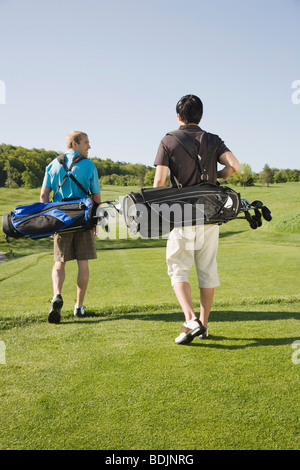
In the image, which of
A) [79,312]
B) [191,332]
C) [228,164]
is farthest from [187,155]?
[79,312]

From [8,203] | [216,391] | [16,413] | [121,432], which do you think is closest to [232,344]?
[216,391]

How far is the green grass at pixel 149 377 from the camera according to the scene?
2010mm

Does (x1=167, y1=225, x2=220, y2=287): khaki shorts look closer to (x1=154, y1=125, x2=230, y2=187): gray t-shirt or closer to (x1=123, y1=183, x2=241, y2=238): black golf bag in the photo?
(x1=123, y1=183, x2=241, y2=238): black golf bag

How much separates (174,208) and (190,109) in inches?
32.8

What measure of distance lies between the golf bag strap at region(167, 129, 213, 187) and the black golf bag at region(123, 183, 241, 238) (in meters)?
0.11

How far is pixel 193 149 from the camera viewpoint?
3336 mm

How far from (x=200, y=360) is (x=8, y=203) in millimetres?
36443

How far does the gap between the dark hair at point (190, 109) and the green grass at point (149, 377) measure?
5.84 ft

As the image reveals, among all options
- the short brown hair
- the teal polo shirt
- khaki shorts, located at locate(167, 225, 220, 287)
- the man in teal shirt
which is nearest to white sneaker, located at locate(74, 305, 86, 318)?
the man in teal shirt

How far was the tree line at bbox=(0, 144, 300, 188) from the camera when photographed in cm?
5578

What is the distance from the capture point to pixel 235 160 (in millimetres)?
3471

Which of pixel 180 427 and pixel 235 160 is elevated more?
pixel 235 160

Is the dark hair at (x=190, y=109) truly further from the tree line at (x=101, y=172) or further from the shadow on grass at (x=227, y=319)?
the tree line at (x=101, y=172)

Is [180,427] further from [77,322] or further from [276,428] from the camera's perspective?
[77,322]
